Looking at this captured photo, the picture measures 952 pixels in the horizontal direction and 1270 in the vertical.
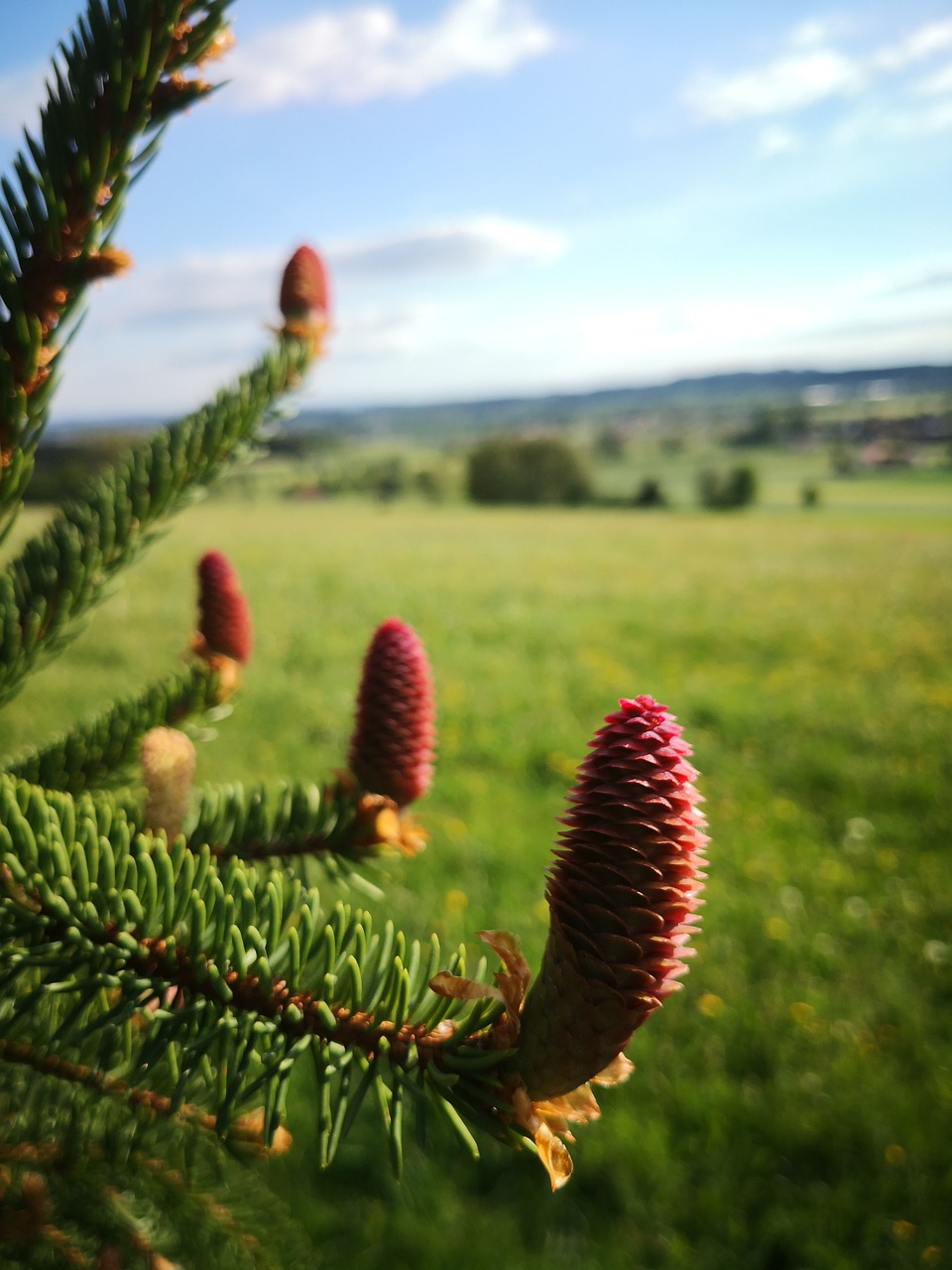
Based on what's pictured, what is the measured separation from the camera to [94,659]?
1022 cm

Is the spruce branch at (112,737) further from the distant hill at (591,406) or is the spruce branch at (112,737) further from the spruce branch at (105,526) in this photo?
the distant hill at (591,406)

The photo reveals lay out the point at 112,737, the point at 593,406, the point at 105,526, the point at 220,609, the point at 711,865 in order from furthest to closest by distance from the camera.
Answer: the point at 593,406
the point at 711,865
the point at 220,609
the point at 112,737
the point at 105,526

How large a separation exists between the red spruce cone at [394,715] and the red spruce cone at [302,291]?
673mm

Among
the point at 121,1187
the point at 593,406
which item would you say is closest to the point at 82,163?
the point at 121,1187

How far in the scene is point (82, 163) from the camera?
2.10ft

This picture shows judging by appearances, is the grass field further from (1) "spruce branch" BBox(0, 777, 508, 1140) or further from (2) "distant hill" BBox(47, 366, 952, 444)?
(2) "distant hill" BBox(47, 366, 952, 444)

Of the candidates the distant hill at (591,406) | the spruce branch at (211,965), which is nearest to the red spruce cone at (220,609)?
the spruce branch at (211,965)

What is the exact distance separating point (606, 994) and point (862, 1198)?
3220 millimetres

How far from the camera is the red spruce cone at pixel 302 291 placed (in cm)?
143

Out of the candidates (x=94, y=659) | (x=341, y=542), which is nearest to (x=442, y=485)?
(x=341, y=542)

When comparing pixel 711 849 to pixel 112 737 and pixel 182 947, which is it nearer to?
pixel 112 737

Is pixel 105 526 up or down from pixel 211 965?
up

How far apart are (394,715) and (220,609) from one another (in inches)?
19.3

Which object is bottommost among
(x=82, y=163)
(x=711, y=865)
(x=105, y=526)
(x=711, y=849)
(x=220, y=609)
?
(x=711, y=849)
